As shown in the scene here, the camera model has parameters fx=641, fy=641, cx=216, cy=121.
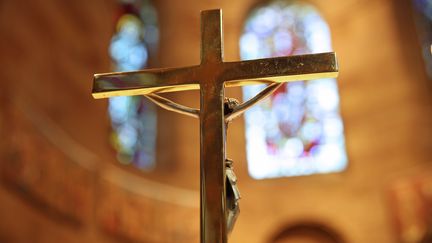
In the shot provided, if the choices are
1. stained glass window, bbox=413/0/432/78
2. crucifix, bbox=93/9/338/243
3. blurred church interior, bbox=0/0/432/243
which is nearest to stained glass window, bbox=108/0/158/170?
blurred church interior, bbox=0/0/432/243

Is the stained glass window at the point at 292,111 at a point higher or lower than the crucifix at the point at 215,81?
higher

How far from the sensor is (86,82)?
7820 mm

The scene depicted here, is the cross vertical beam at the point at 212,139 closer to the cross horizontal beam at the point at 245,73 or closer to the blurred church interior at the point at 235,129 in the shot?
the cross horizontal beam at the point at 245,73

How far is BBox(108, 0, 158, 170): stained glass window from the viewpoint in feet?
29.4

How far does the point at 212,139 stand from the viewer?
7.72ft

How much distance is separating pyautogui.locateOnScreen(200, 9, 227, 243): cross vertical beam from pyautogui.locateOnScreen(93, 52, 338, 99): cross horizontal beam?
4cm

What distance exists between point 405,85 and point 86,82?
428 centimetres

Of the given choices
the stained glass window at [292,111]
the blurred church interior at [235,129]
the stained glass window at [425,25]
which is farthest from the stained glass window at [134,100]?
the stained glass window at [425,25]

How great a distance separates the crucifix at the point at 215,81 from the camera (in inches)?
91.4

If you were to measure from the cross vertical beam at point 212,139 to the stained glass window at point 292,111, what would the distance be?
675cm

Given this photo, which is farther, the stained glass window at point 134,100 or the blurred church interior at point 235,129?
the stained glass window at point 134,100

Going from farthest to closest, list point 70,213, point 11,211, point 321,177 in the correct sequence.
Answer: point 321,177 < point 70,213 < point 11,211

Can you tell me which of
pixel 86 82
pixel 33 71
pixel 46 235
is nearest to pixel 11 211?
pixel 46 235

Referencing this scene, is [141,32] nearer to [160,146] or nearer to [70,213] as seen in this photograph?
[160,146]
